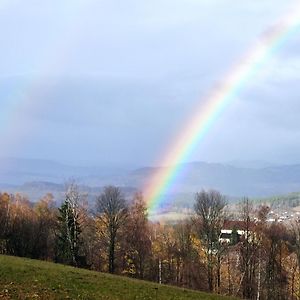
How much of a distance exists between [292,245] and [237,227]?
10867mm

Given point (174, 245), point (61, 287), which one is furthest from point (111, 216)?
point (61, 287)

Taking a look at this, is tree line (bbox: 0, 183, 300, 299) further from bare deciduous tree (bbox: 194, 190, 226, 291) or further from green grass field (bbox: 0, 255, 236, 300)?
green grass field (bbox: 0, 255, 236, 300)

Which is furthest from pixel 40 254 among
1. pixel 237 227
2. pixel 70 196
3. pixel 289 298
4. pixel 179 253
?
pixel 289 298

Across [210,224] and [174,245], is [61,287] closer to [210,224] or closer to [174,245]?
[210,224]

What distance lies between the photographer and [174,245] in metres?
74.2

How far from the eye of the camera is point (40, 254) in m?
67.2

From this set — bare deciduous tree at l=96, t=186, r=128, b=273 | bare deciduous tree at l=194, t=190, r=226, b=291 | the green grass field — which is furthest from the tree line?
the green grass field

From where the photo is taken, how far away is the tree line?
197 feet

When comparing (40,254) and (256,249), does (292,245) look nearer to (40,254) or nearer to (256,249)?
(256,249)

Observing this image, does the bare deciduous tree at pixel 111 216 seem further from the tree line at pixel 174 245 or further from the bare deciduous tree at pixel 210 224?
the bare deciduous tree at pixel 210 224

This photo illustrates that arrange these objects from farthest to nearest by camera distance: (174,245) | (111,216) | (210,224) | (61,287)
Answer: (174,245) → (111,216) → (210,224) → (61,287)

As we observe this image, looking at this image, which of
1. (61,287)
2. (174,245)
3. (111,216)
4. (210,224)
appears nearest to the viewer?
(61,287)

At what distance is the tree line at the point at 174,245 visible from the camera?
197 feet

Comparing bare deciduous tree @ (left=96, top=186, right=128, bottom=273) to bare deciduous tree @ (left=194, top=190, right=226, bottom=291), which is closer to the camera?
bare deciduous tree @ (left=194, top=190, right=226, bottom=291)
